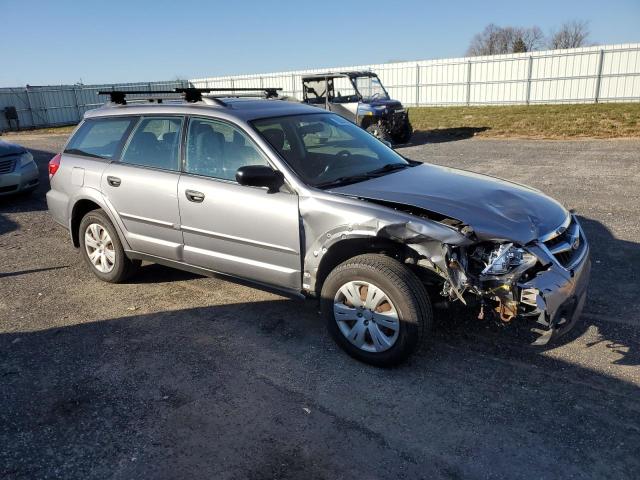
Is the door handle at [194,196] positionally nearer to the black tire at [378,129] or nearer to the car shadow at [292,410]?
the car shadow at [292,410]

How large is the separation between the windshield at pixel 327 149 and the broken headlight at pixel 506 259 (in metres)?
1.28

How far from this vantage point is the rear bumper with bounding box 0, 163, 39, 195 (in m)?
9.12

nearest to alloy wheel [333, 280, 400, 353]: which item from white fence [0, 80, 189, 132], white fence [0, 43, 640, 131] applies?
white fence [0, 43, 640, 131]

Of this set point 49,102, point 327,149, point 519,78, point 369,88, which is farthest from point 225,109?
point 49,102

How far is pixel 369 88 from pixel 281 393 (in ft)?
47.2

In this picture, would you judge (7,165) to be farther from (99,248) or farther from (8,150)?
(99,248)

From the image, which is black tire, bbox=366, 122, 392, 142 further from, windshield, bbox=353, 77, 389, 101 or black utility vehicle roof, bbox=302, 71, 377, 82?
black utility vehicle roof, bbox=302, 71, 377, 82

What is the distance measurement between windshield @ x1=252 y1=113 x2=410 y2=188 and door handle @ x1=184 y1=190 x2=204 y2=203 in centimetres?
72

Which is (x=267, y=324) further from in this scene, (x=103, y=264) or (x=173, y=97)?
(x=173, y=97)

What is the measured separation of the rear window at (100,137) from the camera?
203 inches

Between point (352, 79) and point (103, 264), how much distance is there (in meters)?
12.3

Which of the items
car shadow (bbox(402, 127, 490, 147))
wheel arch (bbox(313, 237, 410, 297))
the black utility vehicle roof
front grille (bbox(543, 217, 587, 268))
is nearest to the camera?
front grille (bbox(543, 217, 587, 268))

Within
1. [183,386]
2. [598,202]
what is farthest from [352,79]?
[183,386]

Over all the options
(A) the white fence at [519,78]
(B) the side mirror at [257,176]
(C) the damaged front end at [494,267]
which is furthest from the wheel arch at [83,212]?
(A) the white fence at [519,78]
